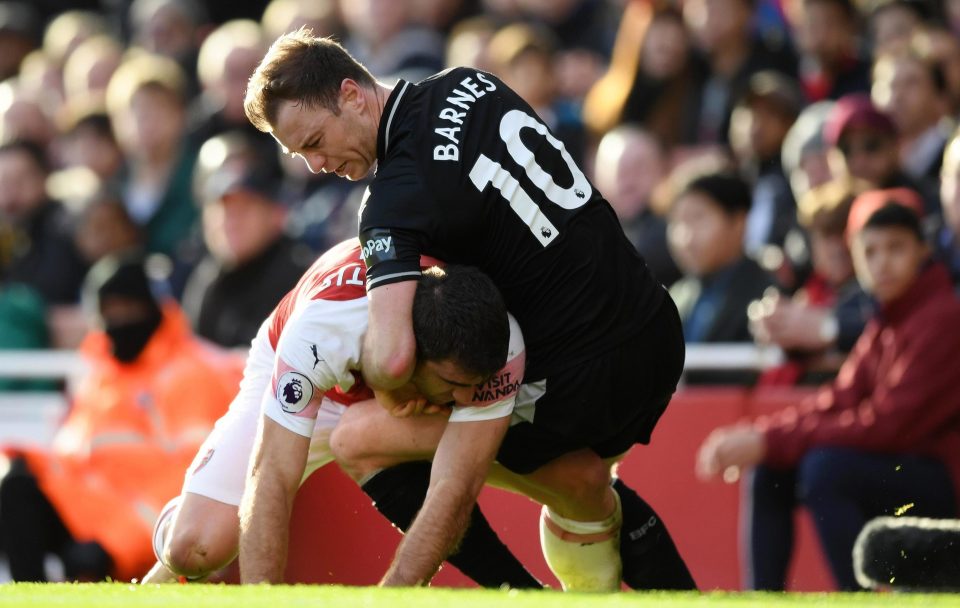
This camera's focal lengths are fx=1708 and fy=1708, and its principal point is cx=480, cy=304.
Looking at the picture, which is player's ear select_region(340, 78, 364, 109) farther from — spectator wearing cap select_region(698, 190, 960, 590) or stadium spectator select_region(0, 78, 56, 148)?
stadium spectator select_region(0, 78, 56, 148)

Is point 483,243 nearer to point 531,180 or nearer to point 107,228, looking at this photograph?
point 531,180

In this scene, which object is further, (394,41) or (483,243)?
(394,41)

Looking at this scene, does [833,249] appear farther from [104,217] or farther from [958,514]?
[104,217]

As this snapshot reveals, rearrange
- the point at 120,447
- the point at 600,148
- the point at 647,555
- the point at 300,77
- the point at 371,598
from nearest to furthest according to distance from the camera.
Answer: the point at 371,598 < the point at 300,77 < the point at 647,555 < the point at 120,447 < the point at 600,148

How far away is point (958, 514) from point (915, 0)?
3972 mm

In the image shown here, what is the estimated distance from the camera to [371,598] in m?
4.71

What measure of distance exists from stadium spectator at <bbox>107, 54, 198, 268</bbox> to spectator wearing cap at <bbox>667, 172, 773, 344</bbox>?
13.1ft

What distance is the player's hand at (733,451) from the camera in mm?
7906

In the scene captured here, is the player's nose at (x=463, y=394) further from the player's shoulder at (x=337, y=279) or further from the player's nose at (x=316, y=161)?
the player's nose at (x=316, y=161)

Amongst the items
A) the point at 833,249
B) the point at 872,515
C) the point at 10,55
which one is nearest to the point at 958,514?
the point at 872,515

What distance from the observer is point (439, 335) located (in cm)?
543

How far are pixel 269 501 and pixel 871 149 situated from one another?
4.24m

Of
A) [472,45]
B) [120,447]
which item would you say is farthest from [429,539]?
[472,45]

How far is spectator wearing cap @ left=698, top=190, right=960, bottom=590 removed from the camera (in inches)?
298
